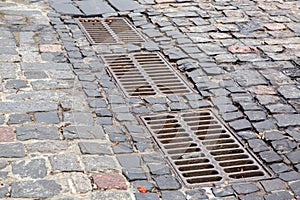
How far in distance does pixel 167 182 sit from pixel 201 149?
552 mm

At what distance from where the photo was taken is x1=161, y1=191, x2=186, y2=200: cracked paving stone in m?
3.73

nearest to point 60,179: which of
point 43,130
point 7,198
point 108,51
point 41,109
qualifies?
point 7,198

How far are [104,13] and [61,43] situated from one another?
112cm

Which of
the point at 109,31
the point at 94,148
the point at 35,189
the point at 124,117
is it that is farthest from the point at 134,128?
the point at 109,31

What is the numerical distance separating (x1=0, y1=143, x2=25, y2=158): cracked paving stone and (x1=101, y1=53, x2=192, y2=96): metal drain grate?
1261 millimetres

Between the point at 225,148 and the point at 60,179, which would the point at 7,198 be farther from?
the point at 225,148

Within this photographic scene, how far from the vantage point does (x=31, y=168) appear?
390 cm

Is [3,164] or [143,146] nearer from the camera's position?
[3,164]

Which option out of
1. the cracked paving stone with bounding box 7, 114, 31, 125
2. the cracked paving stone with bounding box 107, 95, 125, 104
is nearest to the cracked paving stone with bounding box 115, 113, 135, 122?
the cracked paving stone with bounding box 107, 95, 125, 104

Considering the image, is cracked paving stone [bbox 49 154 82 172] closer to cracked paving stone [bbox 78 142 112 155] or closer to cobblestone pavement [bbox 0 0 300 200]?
cobblestone pavement [bbox 0 0 300 200]

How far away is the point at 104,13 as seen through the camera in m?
7.08

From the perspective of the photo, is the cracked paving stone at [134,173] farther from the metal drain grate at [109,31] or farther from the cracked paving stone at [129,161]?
the metal drain grate at [109,31]

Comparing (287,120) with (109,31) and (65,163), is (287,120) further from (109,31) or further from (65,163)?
(109,31)

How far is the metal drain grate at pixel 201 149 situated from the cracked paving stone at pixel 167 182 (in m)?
0.07
